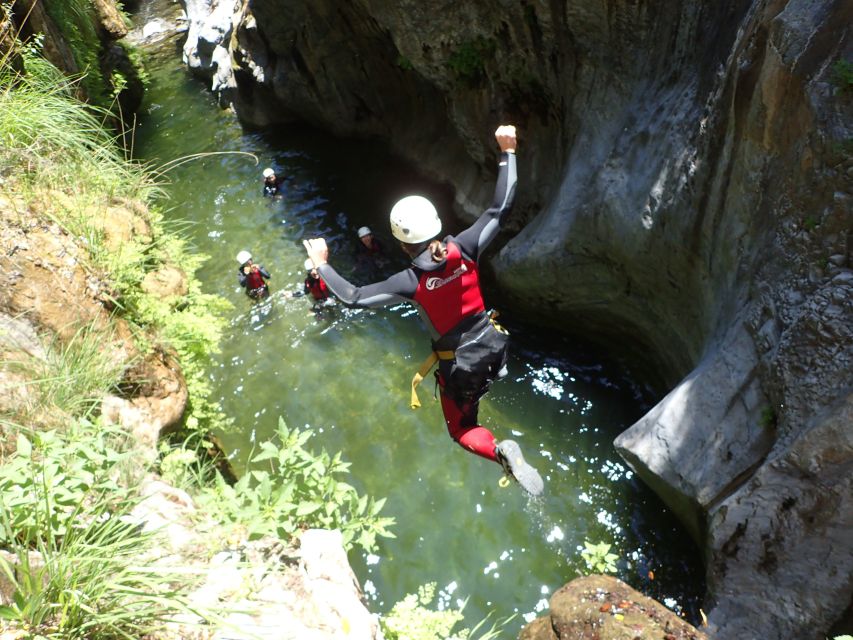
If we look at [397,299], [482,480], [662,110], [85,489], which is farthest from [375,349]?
[85,489]

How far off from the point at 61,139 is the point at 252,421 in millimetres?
3923

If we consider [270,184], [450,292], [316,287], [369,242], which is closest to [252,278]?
[316,287]

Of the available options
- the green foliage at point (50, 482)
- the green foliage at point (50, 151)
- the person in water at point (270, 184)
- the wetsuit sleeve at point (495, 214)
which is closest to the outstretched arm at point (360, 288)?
the wetsuit sleeve at point (495, 214)

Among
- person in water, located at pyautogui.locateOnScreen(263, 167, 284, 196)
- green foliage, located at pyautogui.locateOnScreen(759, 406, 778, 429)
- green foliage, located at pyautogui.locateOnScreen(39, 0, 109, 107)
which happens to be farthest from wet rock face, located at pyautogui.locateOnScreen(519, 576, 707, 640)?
green foliage, located at pyautogui.locateOnScreen(39, 0, 109, 107)

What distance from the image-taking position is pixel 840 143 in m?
3.90

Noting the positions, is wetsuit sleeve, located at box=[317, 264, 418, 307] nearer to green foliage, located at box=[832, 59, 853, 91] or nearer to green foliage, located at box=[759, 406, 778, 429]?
green foliage, located at box=[759, 406, 778, 429]

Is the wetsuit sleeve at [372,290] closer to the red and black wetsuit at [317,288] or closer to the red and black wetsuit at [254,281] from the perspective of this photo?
the red and black wetsuit at [317,288]

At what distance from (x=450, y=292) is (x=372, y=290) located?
62cm

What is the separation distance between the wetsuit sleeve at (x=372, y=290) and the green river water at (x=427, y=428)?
3.03 metres

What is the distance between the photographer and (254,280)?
Answer: 9828 millimetres

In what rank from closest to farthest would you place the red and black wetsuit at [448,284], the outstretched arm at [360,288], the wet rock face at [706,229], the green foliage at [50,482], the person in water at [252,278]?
1. the green foliage at [50,482]
2. the wet rock face at [706,229]
3. the outstretched arm at [360,288]
4. the red and black wetsuit at [448,284]
5. the person in water at [252,278]

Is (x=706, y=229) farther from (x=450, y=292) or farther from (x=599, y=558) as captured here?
(x=599, y=558)

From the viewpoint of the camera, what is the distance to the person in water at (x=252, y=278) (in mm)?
9765

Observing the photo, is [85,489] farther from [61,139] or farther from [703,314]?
[703,314]
